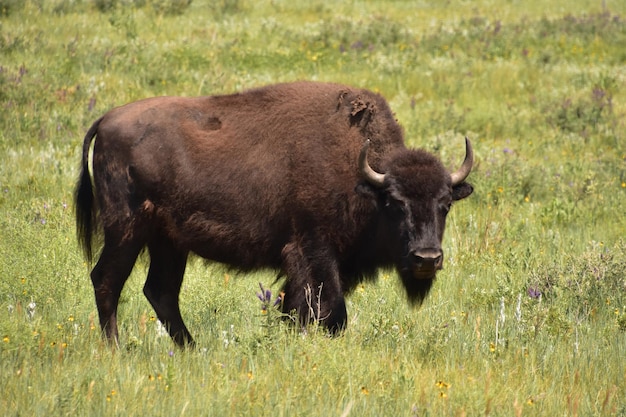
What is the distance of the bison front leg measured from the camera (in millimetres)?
6500

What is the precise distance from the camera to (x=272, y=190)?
6.68 metres

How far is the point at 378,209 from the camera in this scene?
6.64 meters

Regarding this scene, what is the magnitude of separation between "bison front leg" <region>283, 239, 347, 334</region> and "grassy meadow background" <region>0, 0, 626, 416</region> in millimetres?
178

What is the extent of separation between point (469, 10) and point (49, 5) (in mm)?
12817

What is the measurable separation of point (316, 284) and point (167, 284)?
1.25 meters

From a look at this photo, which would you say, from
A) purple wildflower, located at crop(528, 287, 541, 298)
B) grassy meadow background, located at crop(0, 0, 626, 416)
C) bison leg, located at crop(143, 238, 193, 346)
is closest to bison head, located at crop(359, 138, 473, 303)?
grassy meadow background, located at crop(0, 0, 626, 416)

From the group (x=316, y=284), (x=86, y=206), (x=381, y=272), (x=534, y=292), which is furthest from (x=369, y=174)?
(x=86, y=206)

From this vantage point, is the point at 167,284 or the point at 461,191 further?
the point at 167,284

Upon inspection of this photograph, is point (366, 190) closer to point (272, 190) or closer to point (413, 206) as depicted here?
point (413, 206)

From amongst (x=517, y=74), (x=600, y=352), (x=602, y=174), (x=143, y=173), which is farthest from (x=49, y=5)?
(x=600, y=352)

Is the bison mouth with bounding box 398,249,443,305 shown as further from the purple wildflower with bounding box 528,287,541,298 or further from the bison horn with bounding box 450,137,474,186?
the purple wildflower with bounding box 528,287,541,298

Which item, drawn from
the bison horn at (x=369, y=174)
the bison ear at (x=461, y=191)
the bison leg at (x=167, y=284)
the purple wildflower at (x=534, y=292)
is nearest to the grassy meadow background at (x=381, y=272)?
the purple wildflower at (x=534, y=292)

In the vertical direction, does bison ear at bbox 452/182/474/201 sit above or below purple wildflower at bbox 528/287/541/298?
above

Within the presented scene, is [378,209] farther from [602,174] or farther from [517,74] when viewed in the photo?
[517,74]
